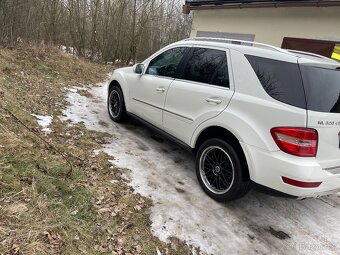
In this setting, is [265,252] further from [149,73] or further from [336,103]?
[149,73]

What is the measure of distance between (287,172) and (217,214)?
103cm

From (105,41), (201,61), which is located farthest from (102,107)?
(105,41)

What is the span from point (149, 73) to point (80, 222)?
3.07 metres

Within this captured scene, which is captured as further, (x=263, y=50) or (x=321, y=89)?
(x=263, y=50)

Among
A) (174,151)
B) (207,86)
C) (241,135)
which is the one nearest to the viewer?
(241,135)

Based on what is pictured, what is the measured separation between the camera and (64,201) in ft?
11.5

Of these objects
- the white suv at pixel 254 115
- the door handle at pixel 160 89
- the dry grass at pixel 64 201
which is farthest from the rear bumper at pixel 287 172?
the door handle at pixel 160 89

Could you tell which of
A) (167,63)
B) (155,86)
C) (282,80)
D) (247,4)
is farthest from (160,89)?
(247,4)

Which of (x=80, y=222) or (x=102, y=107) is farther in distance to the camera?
(x=102, y=107)

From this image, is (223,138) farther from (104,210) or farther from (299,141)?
(104,210)

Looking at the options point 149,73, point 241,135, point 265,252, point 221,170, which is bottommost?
point 265,252

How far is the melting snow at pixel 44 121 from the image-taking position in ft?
17.8

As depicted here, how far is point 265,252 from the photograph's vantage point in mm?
3471

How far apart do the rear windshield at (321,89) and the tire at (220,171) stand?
102cm
